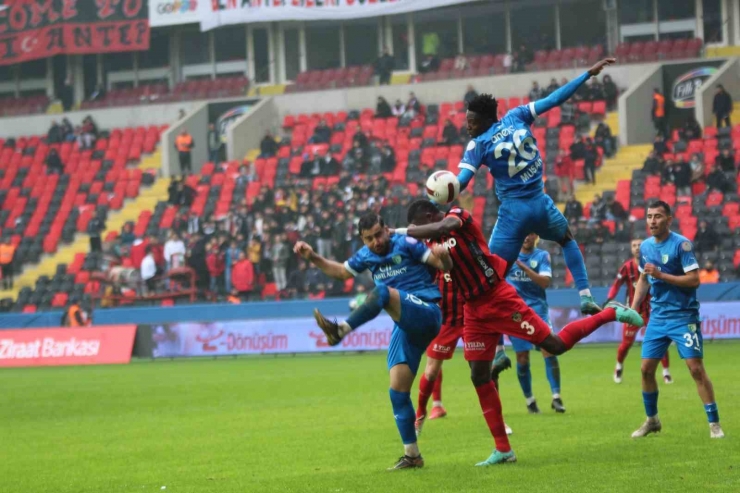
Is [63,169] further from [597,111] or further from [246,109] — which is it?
[597,111]

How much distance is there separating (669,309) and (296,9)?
35.1 meters

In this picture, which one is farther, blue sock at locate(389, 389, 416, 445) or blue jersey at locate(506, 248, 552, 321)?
blue jersey at locate(506, 248, 552, 321)

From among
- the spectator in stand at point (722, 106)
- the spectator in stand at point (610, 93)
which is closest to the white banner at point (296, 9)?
the spectator in stand at point (610, 93)

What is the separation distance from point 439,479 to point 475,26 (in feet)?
125

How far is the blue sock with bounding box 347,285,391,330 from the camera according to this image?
9094 millimetres

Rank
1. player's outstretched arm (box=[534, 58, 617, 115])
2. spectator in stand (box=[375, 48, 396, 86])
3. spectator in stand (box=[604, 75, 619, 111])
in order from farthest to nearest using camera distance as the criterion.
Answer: spectator in stand (box=[375, 48, 396, 86])
spectator in stand (box=[604, 75, 619, 111])
player's outstretched arm (box=[534, 58, 617, 115])

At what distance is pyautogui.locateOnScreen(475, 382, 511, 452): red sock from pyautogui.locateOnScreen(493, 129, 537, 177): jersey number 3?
198 centimetres

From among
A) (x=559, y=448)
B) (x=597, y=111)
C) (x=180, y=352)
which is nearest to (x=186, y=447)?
(x=559, y=448)

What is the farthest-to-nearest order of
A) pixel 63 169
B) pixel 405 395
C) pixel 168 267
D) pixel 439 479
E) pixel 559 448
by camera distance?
1. pixel 63 169
2. pixel 168 267
3. pixel 559 448
4. pixel 405 395
5. pixel 439 479

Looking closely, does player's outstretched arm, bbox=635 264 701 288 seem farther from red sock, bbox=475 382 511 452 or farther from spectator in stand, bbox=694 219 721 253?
spectator in stand, bbox=694 219 721 253

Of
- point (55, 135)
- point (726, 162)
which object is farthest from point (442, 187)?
point (55, 135)

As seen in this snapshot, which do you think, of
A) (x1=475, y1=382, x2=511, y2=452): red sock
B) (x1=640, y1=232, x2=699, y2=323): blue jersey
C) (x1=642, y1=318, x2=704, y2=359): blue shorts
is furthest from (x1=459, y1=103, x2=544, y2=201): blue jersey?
(x1=642, y1=318, x2=704, y2=359): blue shorts

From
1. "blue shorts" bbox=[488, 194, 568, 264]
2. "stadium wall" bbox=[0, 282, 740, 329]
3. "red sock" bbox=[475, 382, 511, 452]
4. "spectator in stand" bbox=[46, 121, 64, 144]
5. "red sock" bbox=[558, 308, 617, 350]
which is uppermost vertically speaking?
"spectator in stand" bbox=[46, 121, 64, 144]

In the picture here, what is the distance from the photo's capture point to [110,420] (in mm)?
15820
